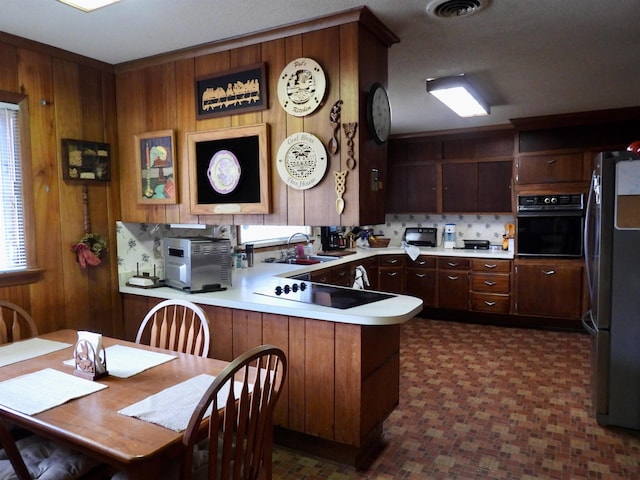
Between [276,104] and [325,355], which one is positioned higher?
[276,104]

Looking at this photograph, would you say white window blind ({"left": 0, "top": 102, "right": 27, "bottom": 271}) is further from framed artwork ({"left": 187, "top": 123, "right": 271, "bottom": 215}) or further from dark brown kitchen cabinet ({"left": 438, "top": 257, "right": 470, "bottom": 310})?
dark brown kitchen cabinet ({"left": 438, "top": 257, "right": 470, "bottom": 310})

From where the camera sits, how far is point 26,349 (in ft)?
7.09

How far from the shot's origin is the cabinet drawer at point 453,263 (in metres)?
5.19

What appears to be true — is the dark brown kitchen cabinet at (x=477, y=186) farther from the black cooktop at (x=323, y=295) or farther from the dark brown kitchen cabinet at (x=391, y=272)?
the black cooktop at (x=323, y=295)

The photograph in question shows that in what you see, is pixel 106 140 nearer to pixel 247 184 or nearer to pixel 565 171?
pixel 247 184

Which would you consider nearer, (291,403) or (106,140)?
(291,403)

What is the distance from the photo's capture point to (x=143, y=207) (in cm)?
305

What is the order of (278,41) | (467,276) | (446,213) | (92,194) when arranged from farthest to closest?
(446,213)
(467,276)
(92,194)
(278,41)

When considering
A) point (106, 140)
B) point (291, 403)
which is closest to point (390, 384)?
point (291, 403)

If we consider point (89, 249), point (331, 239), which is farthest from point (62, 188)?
point (331, 239)

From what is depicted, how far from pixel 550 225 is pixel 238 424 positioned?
171 inches

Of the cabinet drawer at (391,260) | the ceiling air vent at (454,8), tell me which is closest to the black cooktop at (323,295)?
the ceiling air vent at (454,8)

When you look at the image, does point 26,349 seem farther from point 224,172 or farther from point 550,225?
point 550,225

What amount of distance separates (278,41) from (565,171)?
3.59 metres
